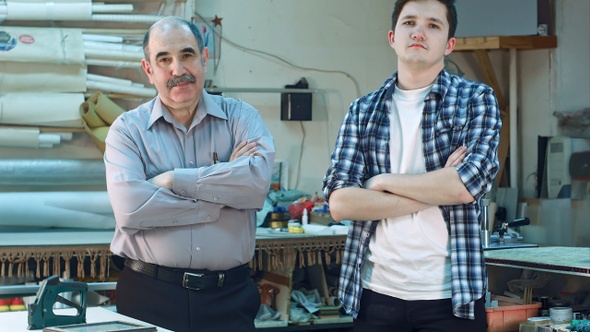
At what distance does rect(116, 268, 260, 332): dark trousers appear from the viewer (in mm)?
2996

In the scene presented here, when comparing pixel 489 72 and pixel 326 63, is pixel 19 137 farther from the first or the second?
pixel 489 72

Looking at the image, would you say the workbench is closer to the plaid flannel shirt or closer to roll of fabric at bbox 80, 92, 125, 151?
roll of fabric at bbox 80, 92, 125, 151

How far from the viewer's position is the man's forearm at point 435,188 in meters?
2.54

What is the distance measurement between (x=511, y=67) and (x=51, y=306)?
447cm

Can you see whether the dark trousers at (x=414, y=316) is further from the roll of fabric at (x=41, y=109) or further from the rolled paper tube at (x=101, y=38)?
the rolled paper tube at (x=101, y=38)

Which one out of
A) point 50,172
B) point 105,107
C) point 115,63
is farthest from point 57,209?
point 115,63

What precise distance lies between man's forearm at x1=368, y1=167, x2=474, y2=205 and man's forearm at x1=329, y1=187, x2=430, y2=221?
1.0 inches

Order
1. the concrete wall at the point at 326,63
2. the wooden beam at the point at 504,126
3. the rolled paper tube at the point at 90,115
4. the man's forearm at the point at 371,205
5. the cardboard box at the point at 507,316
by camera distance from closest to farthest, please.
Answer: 1. the man's forearm at the point at 371,205
2. the cardboard box at the point at 507,316
3. the rolled paper tube at the point at 90,115
4. the concrete wall at the point at 326,63
5. the wooden beam at the point at 504,126

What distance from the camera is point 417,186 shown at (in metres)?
2.56

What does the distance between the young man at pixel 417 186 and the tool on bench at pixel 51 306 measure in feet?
2.58

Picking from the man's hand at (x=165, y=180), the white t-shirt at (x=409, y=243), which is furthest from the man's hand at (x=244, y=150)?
the white t-shirt at (x=409, y=243)

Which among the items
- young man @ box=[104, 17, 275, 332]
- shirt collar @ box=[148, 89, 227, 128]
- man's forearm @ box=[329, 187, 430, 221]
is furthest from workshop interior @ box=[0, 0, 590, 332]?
man's forearm @ box=[329, 187, 430, 221]

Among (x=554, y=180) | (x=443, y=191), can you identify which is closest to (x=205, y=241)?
(x=443, y=191)

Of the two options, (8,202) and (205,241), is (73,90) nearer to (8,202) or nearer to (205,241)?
(8,202)
